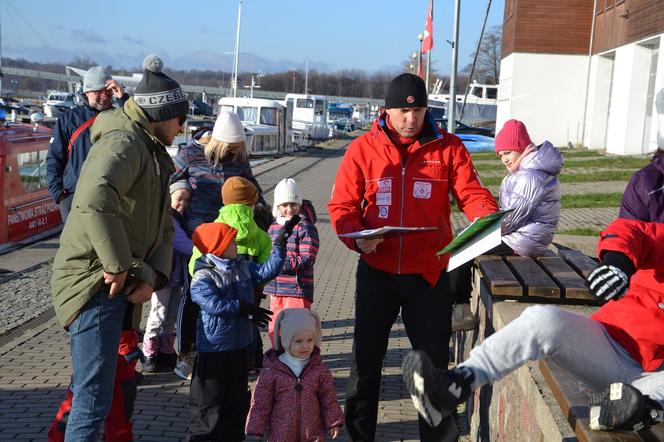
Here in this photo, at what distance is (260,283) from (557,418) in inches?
89.3

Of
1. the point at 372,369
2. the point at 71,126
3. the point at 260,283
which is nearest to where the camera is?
the point at 372,369

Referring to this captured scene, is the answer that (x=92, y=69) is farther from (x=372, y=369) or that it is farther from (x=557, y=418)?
(x=557, y=418)

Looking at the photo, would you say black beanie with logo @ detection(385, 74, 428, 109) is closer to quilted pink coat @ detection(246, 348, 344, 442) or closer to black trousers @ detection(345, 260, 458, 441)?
black trousers @ detection(345, 260, 458, 441)

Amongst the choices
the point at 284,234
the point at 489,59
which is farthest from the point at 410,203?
the point at 489,59

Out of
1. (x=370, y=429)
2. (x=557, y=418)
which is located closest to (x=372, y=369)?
(x=370, y=429)

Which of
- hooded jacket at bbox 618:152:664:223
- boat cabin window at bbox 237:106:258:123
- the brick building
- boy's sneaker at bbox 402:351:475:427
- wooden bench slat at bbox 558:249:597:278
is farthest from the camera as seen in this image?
boat cabin window at bbox 237:106:258:123

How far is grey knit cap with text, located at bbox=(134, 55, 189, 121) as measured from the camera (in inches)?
154

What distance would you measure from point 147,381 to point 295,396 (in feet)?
6.22

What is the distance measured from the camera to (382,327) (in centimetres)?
450

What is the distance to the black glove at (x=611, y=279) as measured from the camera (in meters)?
2.91

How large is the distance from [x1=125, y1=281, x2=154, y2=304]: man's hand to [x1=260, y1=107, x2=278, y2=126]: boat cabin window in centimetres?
3555

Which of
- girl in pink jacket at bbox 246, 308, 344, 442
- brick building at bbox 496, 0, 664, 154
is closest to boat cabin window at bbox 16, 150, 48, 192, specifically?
girl in pink jacket at bbox 246, 308, 344, 442

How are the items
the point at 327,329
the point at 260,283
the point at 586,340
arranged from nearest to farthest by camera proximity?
1. the point at 586,340
2. the point at 260,283
3. the point at 327,329

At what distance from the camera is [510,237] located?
6.31 metres
